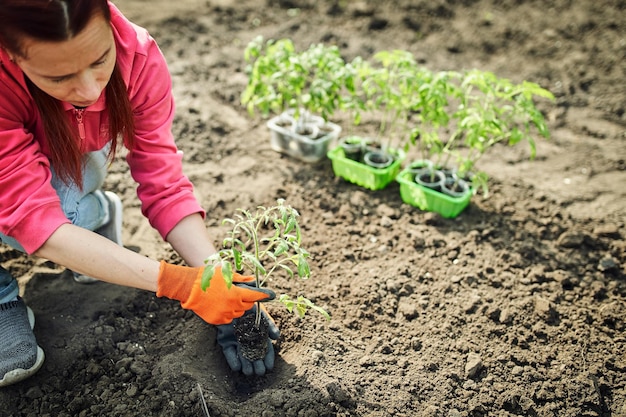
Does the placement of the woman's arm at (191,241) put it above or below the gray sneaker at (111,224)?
above

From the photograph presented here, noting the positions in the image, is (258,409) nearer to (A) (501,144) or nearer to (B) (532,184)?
(B) (532,184)

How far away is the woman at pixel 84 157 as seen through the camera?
160cm

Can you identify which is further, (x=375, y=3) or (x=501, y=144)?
(x=375, y=3)

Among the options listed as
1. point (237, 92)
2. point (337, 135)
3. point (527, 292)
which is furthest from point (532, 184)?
point (237, 92)

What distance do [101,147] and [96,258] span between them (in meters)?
0.58

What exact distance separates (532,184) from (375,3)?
9.23 ft

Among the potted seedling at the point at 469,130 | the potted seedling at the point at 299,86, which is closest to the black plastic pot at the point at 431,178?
the potted seedling at the point at 469,130

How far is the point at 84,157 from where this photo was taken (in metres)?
2.25

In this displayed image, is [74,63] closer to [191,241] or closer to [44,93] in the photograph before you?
[44,93]

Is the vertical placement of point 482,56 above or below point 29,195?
below

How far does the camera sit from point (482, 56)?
15.4 feet

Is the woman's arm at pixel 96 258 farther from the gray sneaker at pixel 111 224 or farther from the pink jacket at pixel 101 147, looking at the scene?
the gray sneaker at pixel 111 224

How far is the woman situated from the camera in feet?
5.26

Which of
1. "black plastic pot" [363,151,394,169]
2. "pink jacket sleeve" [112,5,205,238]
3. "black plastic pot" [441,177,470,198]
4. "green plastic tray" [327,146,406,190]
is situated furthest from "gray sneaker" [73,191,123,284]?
"black plastic pot" [441,177,470,198]
